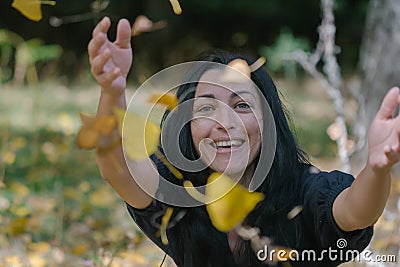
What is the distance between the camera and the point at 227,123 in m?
1.33

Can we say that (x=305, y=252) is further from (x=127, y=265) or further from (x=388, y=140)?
(x=127, y=265)

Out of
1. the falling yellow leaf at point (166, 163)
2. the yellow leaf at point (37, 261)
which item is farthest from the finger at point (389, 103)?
the yellow leaf at point (37, 261)

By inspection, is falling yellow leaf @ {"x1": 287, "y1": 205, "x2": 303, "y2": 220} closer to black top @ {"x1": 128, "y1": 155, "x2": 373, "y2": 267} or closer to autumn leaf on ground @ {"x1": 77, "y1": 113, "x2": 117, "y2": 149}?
black top @ {"x1": 128, "y1": 155, "x2": 373, "y2": 267}

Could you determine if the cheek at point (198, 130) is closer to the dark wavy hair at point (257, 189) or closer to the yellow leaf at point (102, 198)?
the dark wavy hair at point (257, 189)

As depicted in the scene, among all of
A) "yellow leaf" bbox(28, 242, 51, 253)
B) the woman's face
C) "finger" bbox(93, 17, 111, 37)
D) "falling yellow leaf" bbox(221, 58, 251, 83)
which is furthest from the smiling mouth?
"yellow leaf" bbox(28, 242, 51, 253)

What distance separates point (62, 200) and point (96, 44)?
1.82m

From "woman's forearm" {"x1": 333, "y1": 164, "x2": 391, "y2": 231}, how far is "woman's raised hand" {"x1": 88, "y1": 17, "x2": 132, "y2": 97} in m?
0.39

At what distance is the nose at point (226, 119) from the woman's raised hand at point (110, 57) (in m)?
0.22

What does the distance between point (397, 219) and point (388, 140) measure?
112 centimetres

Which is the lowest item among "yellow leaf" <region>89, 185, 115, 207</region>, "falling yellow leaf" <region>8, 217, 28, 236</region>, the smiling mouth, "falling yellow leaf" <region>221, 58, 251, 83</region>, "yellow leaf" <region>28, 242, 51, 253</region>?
"yellow leaf" <region>89, 185, 115, 207</region>

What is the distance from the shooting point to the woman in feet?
3.79

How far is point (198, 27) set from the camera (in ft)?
28.0

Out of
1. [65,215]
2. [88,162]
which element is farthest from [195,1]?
[65,215]

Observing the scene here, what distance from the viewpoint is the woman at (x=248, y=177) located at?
1.15 metres
